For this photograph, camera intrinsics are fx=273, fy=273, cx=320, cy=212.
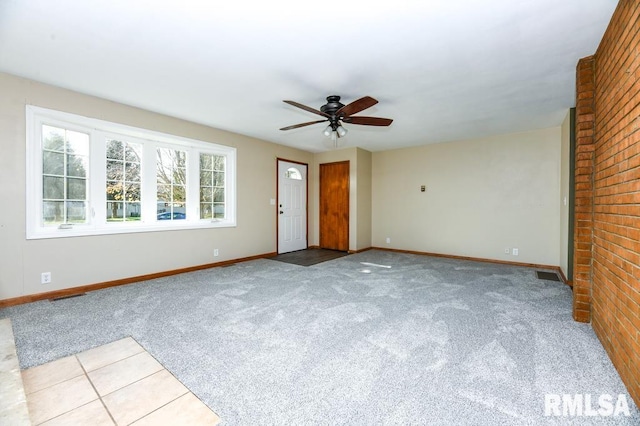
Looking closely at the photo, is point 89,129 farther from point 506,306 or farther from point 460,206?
point 460,206

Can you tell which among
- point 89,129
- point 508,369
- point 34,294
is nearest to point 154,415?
point 508,369

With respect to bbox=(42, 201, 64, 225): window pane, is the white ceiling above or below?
above

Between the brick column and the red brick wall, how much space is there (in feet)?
0.19

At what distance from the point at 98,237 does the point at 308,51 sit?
11.3 feet

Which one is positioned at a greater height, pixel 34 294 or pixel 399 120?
pixel 399 120

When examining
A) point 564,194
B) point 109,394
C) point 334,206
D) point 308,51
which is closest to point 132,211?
point 109,394

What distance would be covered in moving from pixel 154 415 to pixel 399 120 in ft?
14.0

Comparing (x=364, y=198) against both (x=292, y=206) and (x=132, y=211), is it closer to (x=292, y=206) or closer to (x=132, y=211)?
→ (x=292, y=206)

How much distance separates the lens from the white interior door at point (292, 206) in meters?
6.00

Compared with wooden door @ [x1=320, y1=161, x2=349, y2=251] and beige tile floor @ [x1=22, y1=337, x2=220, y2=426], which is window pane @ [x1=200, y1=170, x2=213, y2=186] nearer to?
wooden door @ [x1=320, y1=161, x2=349, y2=251]

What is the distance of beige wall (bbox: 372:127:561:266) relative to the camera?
4.65 m

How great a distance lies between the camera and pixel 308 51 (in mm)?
2371

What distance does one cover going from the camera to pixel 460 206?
544 centimetres

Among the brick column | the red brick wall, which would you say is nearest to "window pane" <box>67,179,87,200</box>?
the red brick wall
